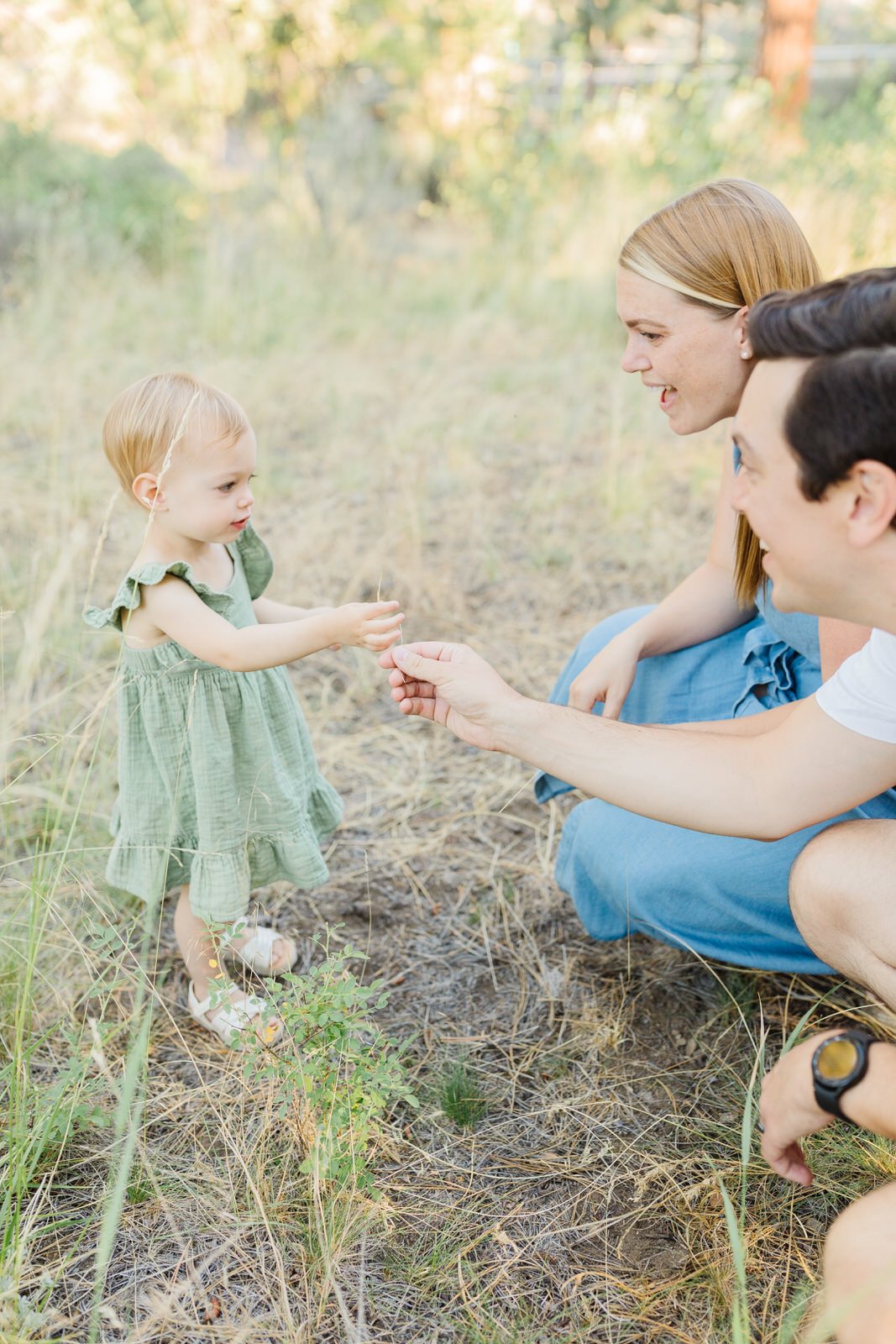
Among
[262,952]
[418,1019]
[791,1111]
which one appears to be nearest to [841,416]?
[791,1111]

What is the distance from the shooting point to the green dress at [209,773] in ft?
6.18

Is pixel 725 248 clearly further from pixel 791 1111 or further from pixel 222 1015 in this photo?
pixel 222 1015

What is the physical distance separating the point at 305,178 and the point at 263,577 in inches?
244

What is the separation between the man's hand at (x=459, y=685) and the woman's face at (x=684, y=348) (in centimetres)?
61

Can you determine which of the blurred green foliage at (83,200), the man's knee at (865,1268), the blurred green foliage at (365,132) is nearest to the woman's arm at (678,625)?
the man's knee at (865,1268)

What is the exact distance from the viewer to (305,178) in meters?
7.37

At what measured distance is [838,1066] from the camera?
1.34 meters

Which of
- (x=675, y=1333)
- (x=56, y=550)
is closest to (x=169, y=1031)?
(x=675, y=1333)

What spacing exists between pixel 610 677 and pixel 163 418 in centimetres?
97

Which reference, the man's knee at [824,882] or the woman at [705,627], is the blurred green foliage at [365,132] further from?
the man's knee at [824,882]

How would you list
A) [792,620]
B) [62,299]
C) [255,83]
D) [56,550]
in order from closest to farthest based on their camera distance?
[792,620]
[56,550]
[62,299]
[255,83]

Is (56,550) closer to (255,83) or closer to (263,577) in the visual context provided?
(263,577)

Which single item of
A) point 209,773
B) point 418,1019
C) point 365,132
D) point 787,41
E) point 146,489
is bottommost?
point 418,1019

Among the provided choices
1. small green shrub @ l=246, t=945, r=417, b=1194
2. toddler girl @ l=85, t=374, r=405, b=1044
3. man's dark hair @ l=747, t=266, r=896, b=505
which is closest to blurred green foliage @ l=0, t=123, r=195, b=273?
toddler girl @ l=85, t=374, r=405, b=1044
